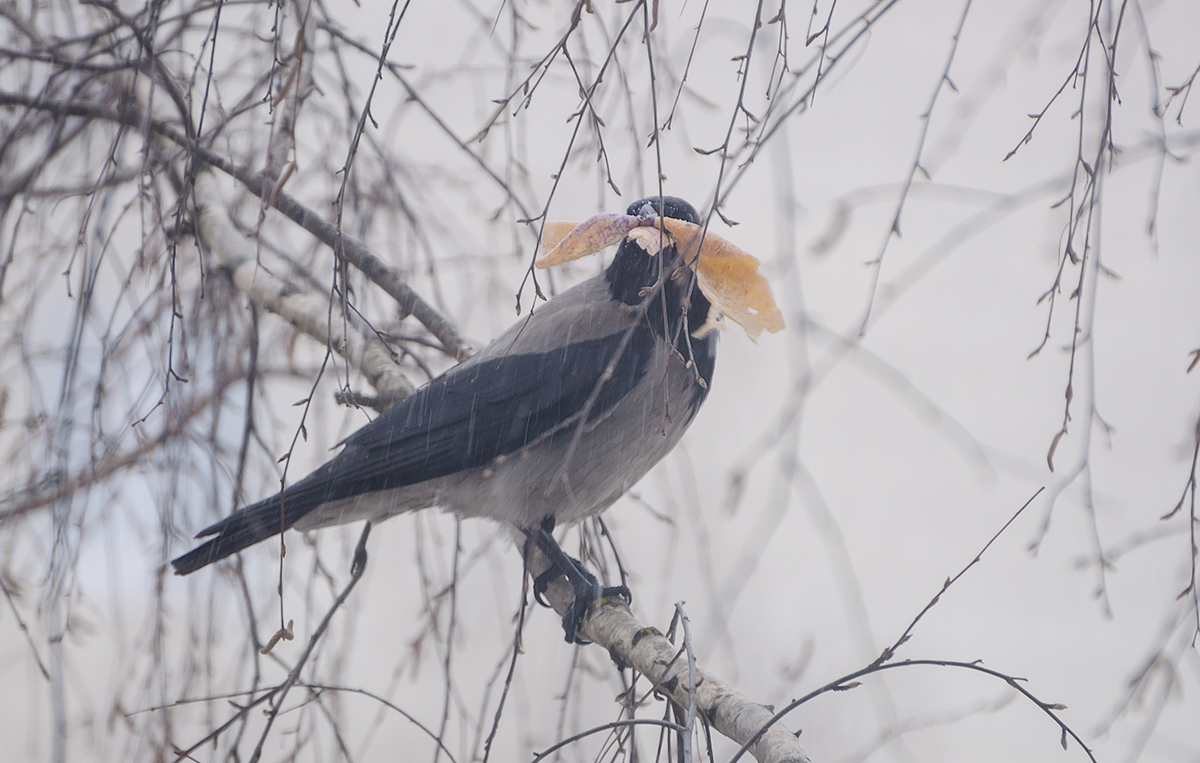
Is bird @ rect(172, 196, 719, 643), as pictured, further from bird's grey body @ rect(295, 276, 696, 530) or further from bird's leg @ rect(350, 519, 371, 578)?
bird's leg @ rect(350, 519, 371, 578)

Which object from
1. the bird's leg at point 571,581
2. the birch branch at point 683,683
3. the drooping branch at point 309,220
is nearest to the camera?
the birch branch at point 683,683

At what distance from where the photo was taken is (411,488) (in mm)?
1479

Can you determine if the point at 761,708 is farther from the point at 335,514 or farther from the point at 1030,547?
the point at 335,514

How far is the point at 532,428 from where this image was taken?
147cm

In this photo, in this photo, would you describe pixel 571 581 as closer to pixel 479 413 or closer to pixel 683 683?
pixel 479 413

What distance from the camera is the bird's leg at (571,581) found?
1399mm

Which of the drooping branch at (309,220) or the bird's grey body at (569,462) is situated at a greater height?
the drooping branch at (309,220)

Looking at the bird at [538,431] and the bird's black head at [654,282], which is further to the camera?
the bird at [538,431]

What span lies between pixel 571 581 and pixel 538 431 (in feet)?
0.86

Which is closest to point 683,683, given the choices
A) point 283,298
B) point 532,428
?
point 532,428

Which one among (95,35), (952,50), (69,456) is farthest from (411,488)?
(952,50)

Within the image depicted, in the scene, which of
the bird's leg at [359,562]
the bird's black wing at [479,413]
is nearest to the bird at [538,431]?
the bird's black wing at [479,413]

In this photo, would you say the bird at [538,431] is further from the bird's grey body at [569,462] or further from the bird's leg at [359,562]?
the bird's leg at [359,562]

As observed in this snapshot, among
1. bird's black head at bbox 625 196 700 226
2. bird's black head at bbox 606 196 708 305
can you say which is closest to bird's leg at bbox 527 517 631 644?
bird's black head at bbox 606 196 708 305
